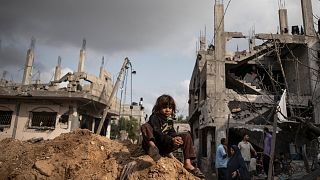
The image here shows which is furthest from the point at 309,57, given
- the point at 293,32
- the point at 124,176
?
the point at 124,176

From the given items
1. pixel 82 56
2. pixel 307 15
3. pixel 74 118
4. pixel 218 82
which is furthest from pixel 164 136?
pixel 82 56

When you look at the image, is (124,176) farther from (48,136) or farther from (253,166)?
(48,136)

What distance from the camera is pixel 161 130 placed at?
148 inches

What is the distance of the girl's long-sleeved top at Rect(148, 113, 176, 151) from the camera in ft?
11.8

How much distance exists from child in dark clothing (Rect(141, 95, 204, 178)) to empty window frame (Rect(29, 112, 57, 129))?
51.5 ft

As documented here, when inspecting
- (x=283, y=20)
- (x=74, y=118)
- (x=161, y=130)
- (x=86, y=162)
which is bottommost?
(x=86, y=162)

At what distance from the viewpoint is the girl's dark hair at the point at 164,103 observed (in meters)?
3.98

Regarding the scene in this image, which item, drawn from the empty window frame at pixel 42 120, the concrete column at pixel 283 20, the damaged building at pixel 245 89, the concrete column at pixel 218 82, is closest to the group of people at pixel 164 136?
the damaged building at pixel 245 89

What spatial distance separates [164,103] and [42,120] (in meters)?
16.6

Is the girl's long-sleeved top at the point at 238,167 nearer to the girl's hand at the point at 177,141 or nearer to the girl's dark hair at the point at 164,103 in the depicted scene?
the girl's dark hair at the point at 164,103

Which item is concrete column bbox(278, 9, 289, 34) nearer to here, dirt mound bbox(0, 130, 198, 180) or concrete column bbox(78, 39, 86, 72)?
dirt mound bbox(0, 130, 198, 180)

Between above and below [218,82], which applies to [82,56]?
above

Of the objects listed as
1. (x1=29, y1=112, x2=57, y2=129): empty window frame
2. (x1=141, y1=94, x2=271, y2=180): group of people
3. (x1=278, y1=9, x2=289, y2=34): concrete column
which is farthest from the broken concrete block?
(x1=278, y1=9, x2=289, y2=34): concrete column

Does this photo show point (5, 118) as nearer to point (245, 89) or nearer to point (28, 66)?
point (28, 66)
